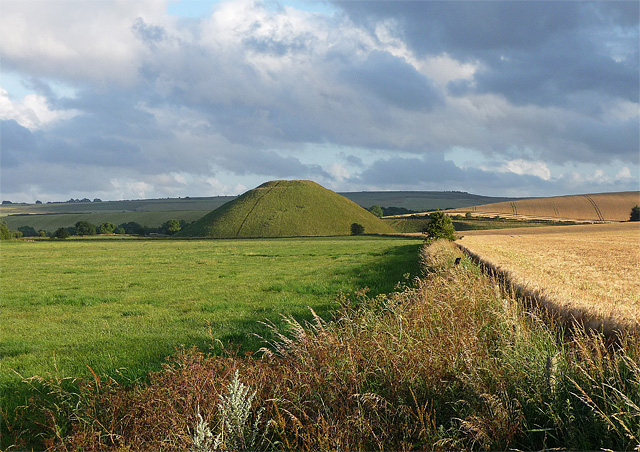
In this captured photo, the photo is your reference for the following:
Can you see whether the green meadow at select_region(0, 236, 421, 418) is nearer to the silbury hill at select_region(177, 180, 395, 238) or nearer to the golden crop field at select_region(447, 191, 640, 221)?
the silbury hill at select_region(177, 180, 395, 238)

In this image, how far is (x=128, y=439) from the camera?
15.1 ft

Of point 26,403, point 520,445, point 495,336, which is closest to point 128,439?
point 26,403

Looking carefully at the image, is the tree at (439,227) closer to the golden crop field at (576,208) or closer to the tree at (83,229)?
the golden crop field at (576,208)

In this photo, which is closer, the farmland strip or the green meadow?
A: the green meadow

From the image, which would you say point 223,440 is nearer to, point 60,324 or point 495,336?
point 495,336

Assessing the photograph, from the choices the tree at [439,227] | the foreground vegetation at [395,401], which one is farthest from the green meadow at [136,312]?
the tree at [439,227]

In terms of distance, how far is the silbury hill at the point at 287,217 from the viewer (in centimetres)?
13688

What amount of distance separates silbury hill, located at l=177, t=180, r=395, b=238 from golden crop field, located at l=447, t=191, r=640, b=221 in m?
37.2

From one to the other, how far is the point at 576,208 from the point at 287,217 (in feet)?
280

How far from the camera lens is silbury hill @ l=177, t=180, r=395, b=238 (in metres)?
137

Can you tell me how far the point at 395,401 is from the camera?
460cm

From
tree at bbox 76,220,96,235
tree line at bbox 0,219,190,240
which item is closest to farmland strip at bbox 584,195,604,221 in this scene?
tree line at bbox 0,219,190,240

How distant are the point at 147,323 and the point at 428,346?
28.8ft

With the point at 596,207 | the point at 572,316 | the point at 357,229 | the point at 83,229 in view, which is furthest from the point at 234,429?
the point at 83,229
